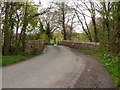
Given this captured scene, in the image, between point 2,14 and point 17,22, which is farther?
point 17,22

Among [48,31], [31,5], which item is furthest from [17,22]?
Answer: [48,31]

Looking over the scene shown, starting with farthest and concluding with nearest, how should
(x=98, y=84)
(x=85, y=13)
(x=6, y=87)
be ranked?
1. (x=85, y=13)
2. (x=98, y=84)
3. (x=6, y=87)

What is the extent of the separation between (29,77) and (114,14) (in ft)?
20.4

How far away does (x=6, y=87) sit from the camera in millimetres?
3664

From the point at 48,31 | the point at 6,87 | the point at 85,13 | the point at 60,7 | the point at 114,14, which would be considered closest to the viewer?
the point at 6,87

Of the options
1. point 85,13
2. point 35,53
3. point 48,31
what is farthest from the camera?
point 48,31

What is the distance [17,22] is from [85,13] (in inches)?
426

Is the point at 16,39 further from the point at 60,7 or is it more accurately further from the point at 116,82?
the point at 60,7

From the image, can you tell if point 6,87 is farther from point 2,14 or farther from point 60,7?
point 60,7

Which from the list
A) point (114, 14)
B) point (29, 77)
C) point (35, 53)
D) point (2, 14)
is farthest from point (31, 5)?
point (29, 77)

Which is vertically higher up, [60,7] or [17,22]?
[60,7]

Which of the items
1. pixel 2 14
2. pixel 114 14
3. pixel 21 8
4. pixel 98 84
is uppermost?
pixel 21 8

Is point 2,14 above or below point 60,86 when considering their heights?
above

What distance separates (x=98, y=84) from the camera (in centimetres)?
413
